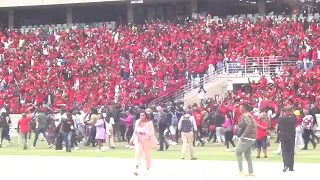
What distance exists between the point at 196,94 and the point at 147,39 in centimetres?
842

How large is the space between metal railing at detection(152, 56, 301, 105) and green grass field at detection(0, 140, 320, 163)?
7.08m

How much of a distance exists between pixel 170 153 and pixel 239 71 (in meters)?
11.6

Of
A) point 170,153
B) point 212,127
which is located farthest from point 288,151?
point 212,127

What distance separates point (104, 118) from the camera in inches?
1062

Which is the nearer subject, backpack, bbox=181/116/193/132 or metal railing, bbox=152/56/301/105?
backpack, bbox=181/116/193/132

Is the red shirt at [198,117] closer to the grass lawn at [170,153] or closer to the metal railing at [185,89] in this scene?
the grass lawn at [170,153]

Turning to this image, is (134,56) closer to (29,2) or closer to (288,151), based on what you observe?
(29,2)

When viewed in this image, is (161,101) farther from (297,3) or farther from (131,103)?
(297,3)

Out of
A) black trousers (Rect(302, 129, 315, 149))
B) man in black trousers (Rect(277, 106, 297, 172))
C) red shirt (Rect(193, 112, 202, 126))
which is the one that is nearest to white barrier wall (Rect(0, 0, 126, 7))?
red shirt (Rect(193, 112, 202, 126))

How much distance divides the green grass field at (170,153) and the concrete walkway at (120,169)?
1.83 m

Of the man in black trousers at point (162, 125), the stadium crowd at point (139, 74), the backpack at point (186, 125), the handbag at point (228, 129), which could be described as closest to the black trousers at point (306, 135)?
the stadium crowd at point (139, 74)

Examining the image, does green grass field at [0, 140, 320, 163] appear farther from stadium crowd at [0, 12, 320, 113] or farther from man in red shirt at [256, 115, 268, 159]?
stadium crowd at [0, 12, 320, 113]

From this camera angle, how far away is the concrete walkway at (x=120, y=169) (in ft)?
56.0

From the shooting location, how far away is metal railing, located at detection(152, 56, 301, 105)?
1351 inches
